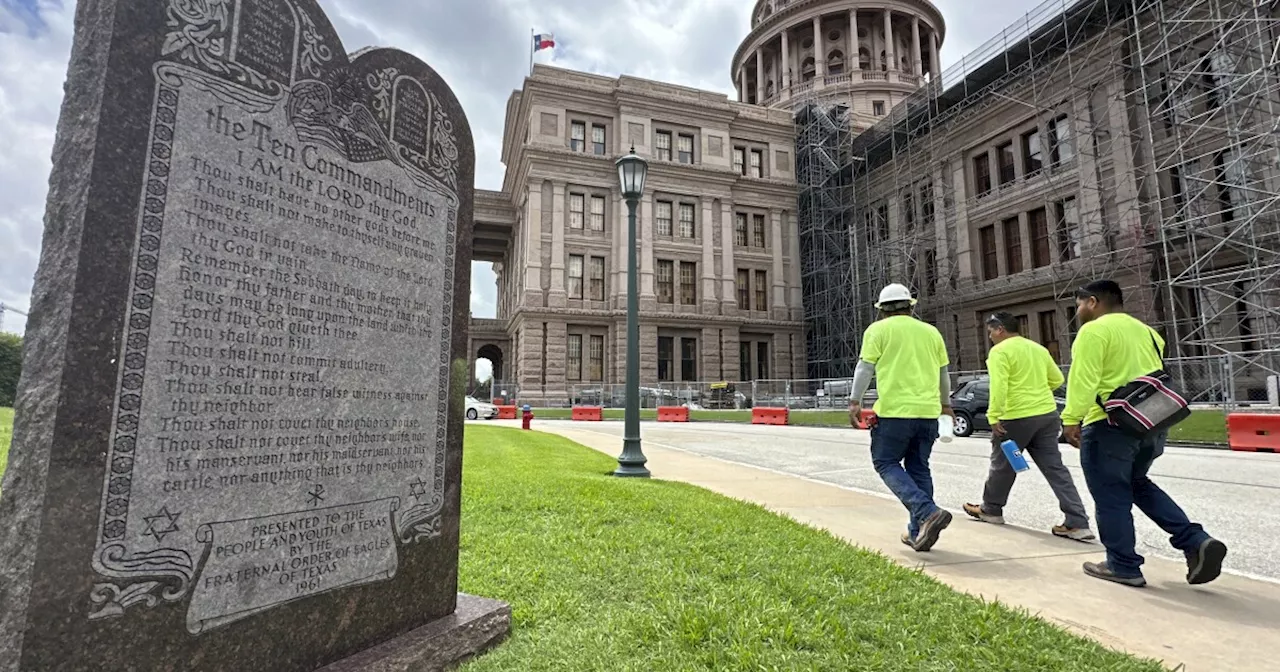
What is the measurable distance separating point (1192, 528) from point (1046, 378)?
6.31 ft

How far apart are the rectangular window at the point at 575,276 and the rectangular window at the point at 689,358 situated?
22.6 feet

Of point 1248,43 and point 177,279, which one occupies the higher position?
point 1248,43

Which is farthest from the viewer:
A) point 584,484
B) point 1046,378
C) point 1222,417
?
point 1222,417

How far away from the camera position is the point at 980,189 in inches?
1213

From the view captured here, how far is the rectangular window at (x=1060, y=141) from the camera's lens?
25828 mm

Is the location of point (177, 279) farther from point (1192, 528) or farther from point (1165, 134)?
point (1165, 134)

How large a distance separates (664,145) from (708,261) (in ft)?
25.5

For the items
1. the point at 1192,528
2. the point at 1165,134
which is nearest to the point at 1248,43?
the point at 1165,134

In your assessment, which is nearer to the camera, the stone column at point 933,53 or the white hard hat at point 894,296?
the white hard hat at point 894,296

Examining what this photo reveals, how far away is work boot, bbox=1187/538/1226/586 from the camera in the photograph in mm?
3428

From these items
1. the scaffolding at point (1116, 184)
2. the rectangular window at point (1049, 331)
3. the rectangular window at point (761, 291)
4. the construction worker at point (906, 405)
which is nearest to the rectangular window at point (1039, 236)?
the scaffolding at point (1116, 184)

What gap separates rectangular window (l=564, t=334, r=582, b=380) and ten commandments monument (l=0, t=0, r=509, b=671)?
3264cm

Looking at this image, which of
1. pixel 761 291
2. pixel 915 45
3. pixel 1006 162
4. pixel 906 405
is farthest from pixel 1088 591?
pixel 915 45

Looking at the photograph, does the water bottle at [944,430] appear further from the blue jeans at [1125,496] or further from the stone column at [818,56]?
the stone column at [818,56]
